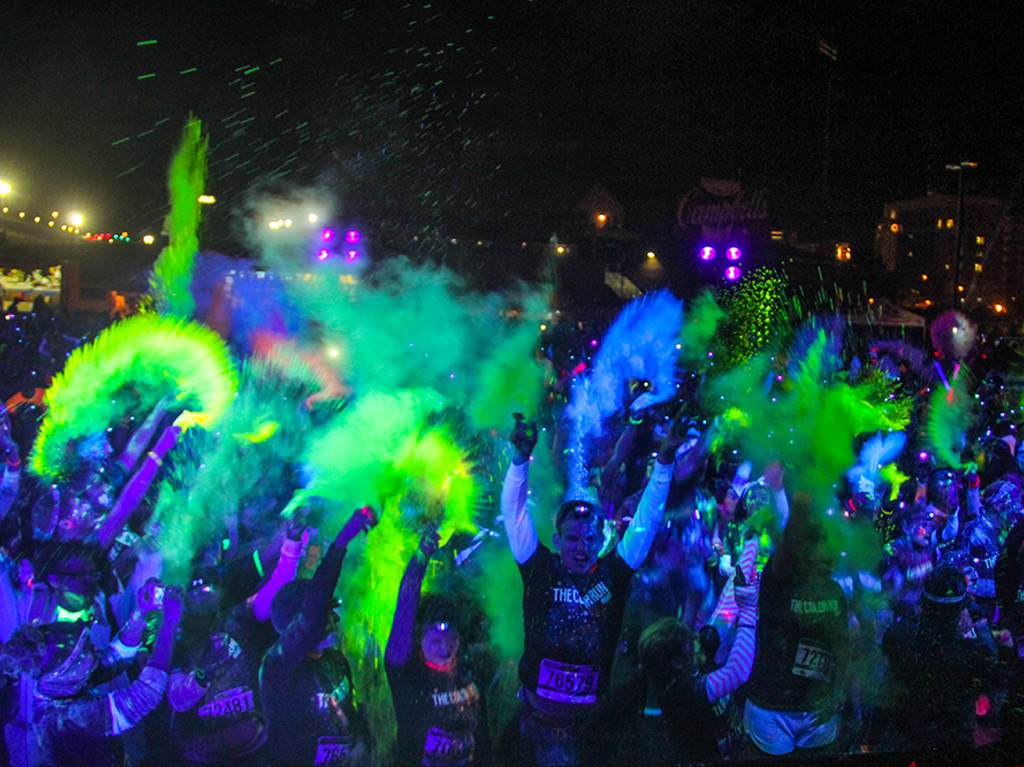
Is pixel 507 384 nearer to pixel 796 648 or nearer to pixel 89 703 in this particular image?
pixel 796 648

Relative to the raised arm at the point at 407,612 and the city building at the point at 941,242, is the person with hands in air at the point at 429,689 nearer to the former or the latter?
the raised arm at the point at 407,612

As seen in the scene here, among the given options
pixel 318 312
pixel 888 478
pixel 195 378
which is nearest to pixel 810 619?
pixel 888 478

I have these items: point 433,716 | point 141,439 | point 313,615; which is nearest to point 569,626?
point 433,716

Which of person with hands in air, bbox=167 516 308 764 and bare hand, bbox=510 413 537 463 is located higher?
bare hand, bbox=510 413 537 463

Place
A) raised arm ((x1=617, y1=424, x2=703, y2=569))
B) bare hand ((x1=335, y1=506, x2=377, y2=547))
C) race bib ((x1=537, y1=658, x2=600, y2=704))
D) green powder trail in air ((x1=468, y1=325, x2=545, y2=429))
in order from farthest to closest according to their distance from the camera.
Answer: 1. green powder trail in air ((x1=468, y1=325, x2=545, y2=429))
2. raised arm ((x1=617, y1=424, x2=703, y2=569))
3. race bib ((x1=537, y1=658, x2=600, y2=704))
4. bare hand ((x1=335, y1=506, x2=377, y2=547))

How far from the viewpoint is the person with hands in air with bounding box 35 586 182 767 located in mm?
3611

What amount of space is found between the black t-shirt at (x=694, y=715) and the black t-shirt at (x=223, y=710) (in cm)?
198

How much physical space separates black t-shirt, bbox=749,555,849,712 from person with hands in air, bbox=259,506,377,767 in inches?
83.0

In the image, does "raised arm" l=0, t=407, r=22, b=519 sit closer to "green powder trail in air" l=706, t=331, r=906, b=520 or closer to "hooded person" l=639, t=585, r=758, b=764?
"hooded person" l=639, t=585, r=758, b=764

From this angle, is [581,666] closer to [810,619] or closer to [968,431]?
→ [810,619]

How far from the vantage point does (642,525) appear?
4160 millimetres

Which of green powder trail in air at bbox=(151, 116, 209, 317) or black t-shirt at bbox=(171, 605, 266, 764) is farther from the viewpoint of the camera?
green powder trail in air at bbox=(151, 116, 209, 317)

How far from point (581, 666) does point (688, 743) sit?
0.90m

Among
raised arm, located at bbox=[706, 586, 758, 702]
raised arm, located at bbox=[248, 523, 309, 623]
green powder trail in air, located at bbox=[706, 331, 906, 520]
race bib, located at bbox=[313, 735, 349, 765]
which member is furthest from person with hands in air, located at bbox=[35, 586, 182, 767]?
green powder trail in air, located at bbox=[706, 331, 906, 520]
